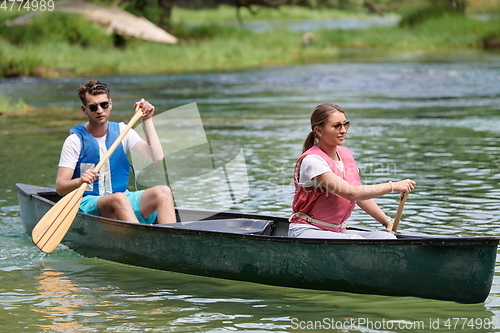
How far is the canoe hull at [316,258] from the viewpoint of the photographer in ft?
16.3

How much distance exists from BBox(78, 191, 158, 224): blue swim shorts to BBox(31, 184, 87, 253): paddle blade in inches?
7.2

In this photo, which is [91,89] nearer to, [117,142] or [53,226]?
[117,142]

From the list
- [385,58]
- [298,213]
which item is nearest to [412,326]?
[298,213]

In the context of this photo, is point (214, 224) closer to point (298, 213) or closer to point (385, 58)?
point (298, 213)

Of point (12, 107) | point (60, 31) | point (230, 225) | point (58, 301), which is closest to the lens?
point (58, 301)

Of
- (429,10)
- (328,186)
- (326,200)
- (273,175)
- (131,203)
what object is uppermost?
(429,10)

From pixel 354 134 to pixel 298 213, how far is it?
745 cm

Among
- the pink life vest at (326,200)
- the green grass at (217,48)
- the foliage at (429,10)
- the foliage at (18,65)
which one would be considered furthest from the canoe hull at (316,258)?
the foliage at (429,10)

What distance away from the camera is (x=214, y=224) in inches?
257

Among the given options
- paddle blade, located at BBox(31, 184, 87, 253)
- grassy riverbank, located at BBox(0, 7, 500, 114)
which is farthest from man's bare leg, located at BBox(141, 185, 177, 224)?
grassy riverbank, located at BBox(0, 7, 500, 114)

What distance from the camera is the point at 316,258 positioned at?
532cm

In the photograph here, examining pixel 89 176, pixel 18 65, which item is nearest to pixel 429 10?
pixel 18 65

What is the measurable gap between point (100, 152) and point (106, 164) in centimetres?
11

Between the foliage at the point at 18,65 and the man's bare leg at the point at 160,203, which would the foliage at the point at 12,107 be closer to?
the foliage at the point at 18,65
